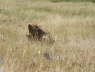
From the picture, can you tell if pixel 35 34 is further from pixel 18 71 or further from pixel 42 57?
pixel 18 71

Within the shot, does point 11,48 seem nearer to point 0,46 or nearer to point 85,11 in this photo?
point 0,46

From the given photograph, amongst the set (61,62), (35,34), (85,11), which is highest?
(61,62)

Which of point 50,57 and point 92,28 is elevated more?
point 50,57

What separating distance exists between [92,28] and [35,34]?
11001mm

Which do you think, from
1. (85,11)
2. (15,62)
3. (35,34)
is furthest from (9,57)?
(85,11)

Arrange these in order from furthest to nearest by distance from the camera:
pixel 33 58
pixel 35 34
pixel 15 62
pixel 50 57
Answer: pixel 35 34 → pixel 50 57 → pixel 33 58 → pixel 15 62

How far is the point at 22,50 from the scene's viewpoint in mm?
7254

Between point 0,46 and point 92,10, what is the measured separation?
27.4 metres

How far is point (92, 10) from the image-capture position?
33.9m

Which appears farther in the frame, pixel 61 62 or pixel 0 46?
pixel 0 46

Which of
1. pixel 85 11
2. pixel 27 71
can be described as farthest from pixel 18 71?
pixel 85 11

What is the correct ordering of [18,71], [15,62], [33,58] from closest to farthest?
[18,71], [15,62], [33,58]

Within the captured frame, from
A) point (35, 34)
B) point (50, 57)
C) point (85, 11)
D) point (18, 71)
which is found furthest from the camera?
point (85, 11)

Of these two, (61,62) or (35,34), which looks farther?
(35,34)
